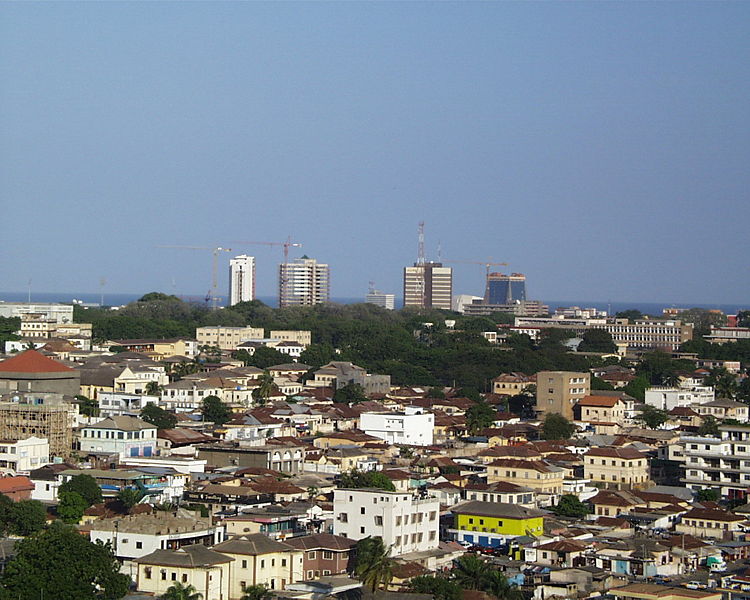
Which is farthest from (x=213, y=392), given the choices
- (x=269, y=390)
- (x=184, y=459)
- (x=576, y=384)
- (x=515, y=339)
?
(x=515, y=339)

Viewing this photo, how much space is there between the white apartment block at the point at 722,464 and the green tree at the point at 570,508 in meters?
4.81

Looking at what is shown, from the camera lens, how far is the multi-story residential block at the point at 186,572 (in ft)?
73.8

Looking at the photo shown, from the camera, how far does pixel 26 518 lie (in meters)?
27.1

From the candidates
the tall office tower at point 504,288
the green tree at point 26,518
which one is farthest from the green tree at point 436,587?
the tall office tower at point 504,288

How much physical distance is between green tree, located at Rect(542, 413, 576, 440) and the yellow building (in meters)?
14.3

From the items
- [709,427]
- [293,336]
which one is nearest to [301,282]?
[293,336]

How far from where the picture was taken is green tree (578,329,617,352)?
239ft

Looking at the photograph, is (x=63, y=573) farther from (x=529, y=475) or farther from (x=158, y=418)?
(x=158, y=418)

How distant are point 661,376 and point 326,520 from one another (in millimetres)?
34136

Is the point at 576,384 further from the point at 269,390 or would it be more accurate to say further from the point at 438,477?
the point at 438,477

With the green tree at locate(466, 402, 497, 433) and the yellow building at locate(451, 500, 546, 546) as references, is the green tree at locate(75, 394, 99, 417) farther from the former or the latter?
the yellow building at locate(451, 500, 546, 546)

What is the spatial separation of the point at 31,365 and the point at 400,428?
1085 cm

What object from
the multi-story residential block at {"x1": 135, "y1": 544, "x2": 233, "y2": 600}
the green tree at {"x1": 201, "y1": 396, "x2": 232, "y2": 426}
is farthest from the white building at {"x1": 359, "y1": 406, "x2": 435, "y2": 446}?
the multi-story residential block at {"x1": 135, "y1": 544, "x2": 233, "y2": 600}

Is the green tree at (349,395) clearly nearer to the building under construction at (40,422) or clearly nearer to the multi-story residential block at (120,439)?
the building under construction at (40,422)
